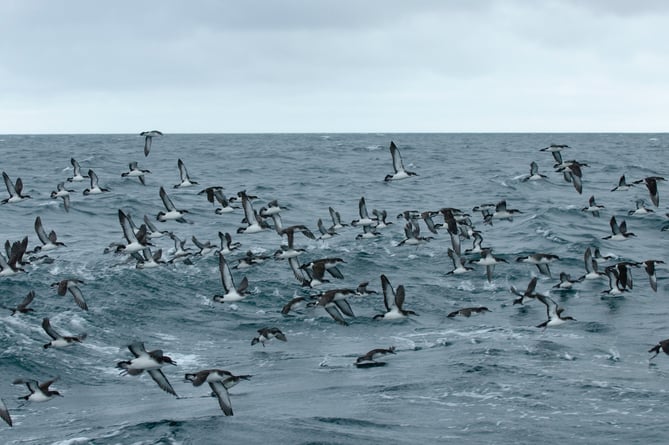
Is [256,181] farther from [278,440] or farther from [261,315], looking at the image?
[278,440]

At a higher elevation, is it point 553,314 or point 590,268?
point 590,268

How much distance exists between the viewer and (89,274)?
107 ft

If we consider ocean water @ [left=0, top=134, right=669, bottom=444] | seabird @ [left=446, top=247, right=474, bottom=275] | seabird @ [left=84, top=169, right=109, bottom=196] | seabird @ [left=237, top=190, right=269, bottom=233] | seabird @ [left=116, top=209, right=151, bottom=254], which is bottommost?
ocean water @ [left=0, top=134, right=669, bottom=444]

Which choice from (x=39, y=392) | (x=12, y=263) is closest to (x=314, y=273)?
(x=12, y=263)

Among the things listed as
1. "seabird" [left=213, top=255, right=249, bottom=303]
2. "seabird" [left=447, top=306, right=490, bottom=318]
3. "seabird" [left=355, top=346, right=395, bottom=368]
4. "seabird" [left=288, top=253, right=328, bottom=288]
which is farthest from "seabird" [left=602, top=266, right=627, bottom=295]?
"seabird" [left=213, top=255, right=249, bottom=303]

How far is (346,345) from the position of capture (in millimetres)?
25922

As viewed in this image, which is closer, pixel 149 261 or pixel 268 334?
pixel 268 334

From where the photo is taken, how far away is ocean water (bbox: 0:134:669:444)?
18.5m

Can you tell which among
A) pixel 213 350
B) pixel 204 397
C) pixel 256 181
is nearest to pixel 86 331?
pixel 213 350

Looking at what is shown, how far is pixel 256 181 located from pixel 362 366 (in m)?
43.5

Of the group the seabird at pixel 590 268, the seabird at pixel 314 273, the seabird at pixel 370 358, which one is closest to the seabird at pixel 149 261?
the seabird at pixel 314 273

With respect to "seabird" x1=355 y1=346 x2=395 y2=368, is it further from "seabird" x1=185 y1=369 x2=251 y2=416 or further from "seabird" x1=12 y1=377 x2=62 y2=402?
"seabird" x1=12 y1=377 x2=62 y2=402

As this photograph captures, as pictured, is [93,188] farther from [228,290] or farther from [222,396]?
[222,396]

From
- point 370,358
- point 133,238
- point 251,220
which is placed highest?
point 251,220
